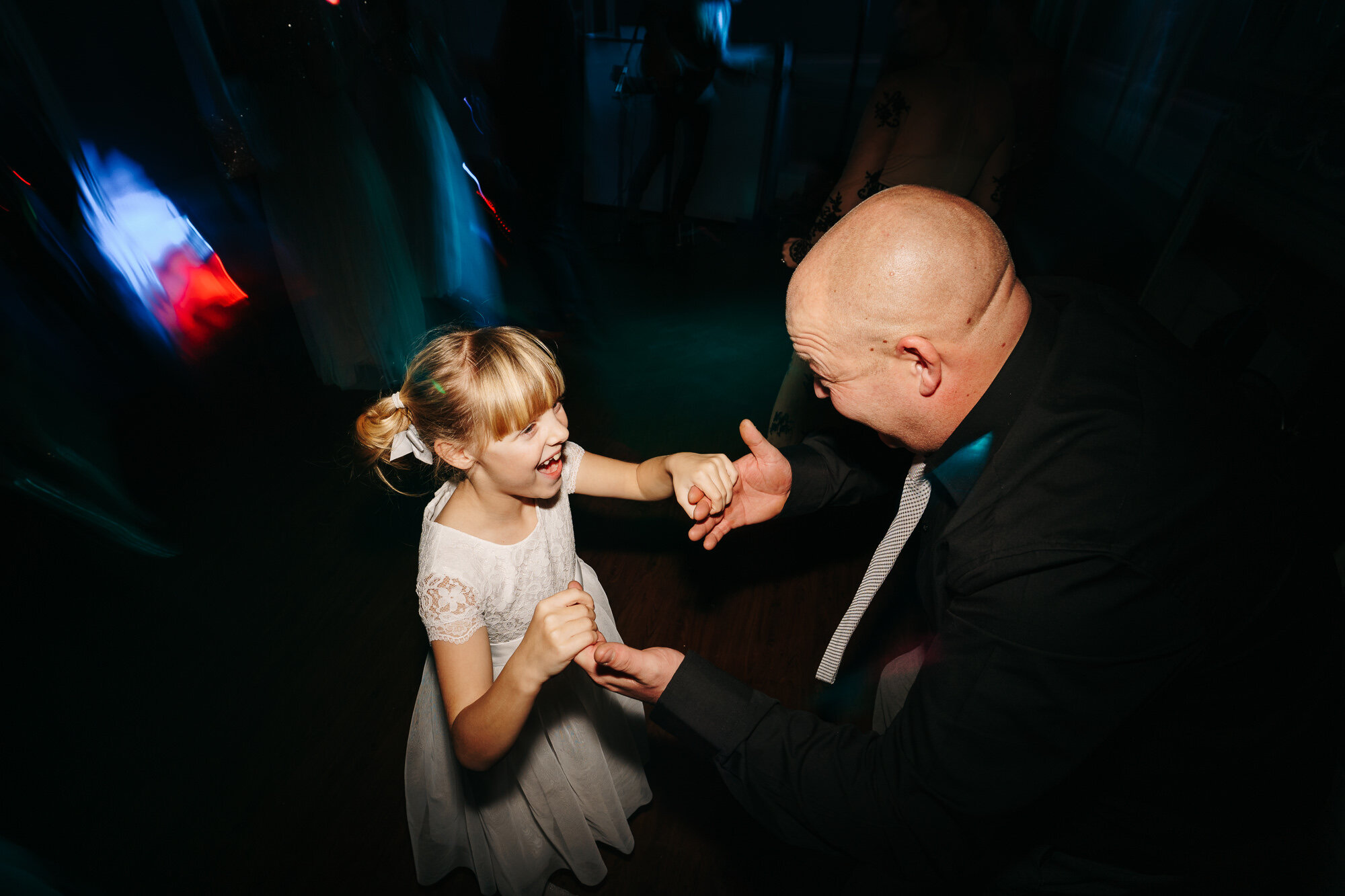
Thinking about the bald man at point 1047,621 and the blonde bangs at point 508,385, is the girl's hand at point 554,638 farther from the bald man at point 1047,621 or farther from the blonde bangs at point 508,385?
the blonde bangs at point 508,385

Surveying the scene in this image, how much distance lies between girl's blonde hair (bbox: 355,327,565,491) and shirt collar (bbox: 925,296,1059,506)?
889 millimetres

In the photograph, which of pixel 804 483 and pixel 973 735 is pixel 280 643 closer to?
pixel 804 483

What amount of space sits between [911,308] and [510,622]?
3.81ft

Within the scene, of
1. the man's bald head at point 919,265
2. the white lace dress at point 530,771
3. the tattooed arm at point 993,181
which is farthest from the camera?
the tattooed arm at point 993,181

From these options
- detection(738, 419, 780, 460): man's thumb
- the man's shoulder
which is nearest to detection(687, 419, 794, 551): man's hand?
detection(738, 419, 780, 460): man's thumb

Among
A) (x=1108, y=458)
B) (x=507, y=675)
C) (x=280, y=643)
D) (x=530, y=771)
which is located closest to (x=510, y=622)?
(x=507, y=675)

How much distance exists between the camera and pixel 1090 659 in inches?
32.7

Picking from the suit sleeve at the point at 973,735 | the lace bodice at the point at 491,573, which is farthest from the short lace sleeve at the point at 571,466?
the suit sleeve at the point at 973,735

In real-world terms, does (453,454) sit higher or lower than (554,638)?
higher

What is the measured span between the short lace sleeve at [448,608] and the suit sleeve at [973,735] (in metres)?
0.57

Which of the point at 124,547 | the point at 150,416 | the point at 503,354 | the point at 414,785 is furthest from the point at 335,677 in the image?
the point at 150,416

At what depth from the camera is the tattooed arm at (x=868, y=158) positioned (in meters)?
1.98

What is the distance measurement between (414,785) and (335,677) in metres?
0.85

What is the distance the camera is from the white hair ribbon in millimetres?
1316
